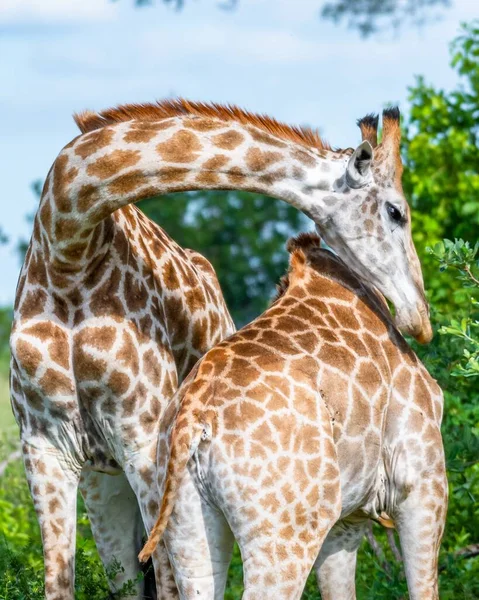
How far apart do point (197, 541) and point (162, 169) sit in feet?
4.91

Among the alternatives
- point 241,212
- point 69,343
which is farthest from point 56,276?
point 241,212

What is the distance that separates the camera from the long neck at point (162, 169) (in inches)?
185

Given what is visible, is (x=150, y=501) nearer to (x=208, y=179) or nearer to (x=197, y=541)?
(x=197, y=541)

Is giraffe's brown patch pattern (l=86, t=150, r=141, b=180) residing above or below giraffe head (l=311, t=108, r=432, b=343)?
above

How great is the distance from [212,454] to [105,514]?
1688 millimetres

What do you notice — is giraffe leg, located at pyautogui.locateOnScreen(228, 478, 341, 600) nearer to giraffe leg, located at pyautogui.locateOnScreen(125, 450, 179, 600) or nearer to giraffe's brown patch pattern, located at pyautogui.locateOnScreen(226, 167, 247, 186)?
giraffe leg, located at pyautogui.locateOnScreen(125, 450, 179, 600)

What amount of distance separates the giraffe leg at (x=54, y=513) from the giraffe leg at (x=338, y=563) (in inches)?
44.4

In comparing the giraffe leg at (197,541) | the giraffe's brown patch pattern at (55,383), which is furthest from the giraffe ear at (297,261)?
the giraffe leg at (197,541)

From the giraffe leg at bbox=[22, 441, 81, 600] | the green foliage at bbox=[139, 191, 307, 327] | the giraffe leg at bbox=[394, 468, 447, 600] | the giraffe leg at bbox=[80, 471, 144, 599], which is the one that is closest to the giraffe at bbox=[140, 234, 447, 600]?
the giraffe leg at bbox=[394, 468, 447, 600]

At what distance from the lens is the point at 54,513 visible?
509 centimetres

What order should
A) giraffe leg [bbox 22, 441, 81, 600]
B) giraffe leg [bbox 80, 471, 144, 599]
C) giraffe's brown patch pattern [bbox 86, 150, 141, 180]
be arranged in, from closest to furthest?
giraffe's brown patch pattern [bbox 86, 150, 141, 180] < giraffe leg [bbox 22, 441, 81, 600] < giraffe leg [bbox 80, 471, 144, 599]

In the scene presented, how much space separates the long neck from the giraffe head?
3.2 inches

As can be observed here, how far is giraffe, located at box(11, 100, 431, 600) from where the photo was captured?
15.5 ft

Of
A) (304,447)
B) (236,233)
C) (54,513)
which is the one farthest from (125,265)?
(236,233)
